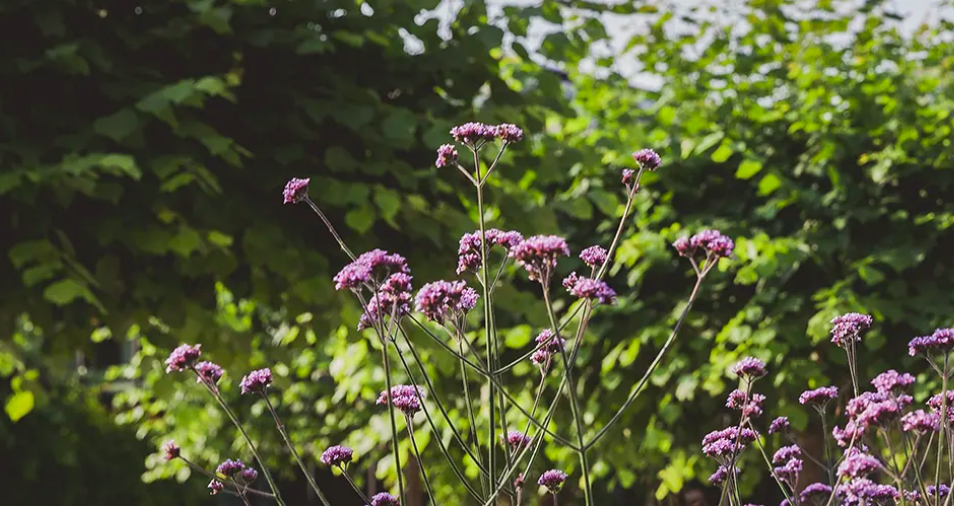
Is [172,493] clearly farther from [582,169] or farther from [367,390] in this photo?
[582,169]

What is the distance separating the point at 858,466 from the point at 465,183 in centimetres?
257

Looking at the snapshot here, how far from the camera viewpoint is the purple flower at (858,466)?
106 centimetres

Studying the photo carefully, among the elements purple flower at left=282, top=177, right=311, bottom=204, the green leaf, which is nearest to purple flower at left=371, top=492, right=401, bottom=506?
purple flower at left=282, top=177, right=311, bottom=204

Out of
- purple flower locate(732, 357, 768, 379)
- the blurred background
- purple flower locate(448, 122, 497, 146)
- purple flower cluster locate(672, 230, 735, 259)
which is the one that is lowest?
the blurred background

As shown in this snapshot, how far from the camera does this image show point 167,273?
10.6 feet

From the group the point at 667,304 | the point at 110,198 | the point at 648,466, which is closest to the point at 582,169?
the point at 667,304

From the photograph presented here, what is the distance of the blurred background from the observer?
3.04m

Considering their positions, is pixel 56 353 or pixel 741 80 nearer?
pixel 56 353

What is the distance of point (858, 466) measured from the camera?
1057mm

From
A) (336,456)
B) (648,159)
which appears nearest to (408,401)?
(336,456)

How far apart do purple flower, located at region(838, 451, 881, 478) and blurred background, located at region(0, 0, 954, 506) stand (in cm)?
194

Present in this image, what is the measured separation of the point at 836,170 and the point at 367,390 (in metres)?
2.09

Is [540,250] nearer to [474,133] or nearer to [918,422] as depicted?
[474,133]

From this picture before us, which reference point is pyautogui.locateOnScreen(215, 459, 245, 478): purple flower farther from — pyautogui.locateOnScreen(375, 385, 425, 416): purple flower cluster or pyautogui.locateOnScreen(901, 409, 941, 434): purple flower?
pyautogui.locateOnScreen(901, 409, 941, 434): purple flower
